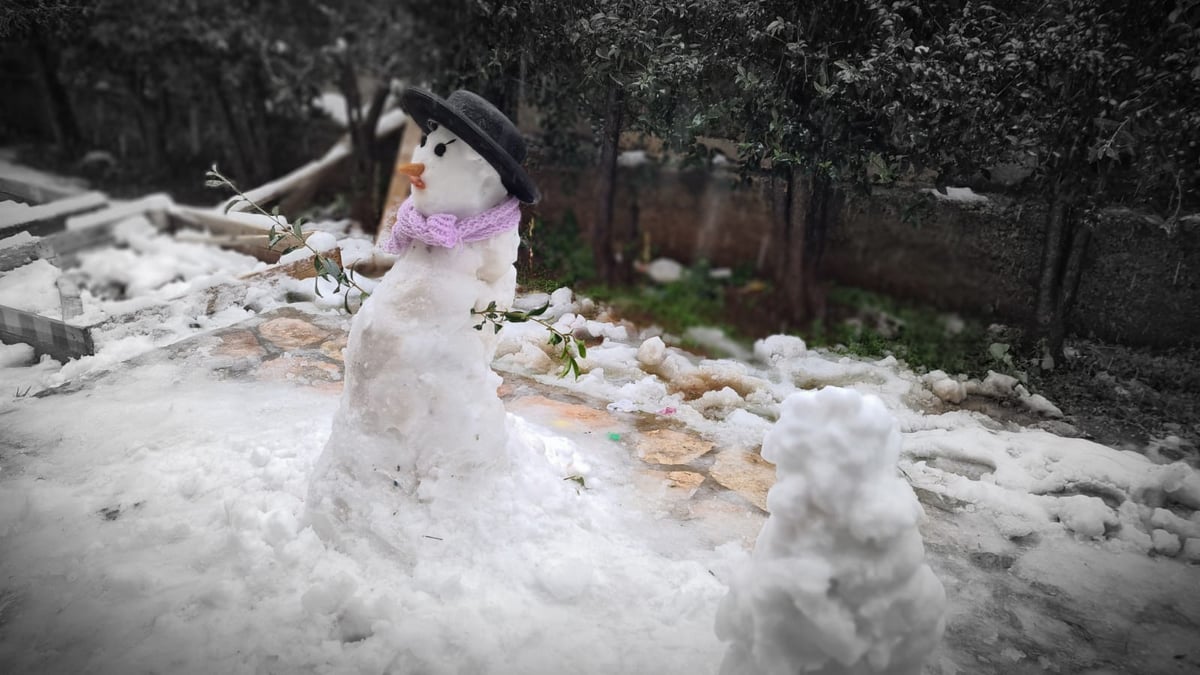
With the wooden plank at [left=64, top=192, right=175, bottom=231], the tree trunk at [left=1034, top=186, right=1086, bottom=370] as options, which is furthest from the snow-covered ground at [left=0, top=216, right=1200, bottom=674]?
the wooden plank at [left=64, top=192, right=175, bottom=231]

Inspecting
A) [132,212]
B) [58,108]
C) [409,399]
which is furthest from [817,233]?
[58,108]

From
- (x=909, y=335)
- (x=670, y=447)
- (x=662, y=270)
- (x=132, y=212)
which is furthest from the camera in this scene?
(x=132, y=212)

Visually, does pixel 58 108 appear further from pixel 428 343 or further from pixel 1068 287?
pixel 1068 287

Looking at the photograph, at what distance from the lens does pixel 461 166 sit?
2.35 m

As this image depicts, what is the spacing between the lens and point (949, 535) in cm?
268

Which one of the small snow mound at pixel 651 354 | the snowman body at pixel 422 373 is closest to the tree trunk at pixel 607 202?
the small snow mound at pixel 651 354

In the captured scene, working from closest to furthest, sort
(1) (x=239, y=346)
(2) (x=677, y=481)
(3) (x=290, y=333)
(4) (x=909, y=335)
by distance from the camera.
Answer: (2) (x=677, y=481) → (1) (x=239, y=346) → (3) (x=290, y=333) → (4) (x=909, y=335)

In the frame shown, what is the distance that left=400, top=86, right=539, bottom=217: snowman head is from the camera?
2.33m

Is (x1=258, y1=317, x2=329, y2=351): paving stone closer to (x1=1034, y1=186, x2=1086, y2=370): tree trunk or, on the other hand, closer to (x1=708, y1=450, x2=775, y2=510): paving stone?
(x1=708, y1=450, x2=775, y2=510): paving stone

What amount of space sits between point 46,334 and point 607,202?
8.22 ft

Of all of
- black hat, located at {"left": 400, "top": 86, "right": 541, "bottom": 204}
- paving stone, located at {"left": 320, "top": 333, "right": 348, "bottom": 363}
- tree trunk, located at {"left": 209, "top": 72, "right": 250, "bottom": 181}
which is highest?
black hat, located at {"left": 400, "top": 86, "right": 541, "bottom": 204}

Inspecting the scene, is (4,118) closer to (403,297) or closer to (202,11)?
(202,11)

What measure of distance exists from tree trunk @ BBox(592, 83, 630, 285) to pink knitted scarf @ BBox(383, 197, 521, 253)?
1523 mm

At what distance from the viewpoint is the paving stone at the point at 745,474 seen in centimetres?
286
